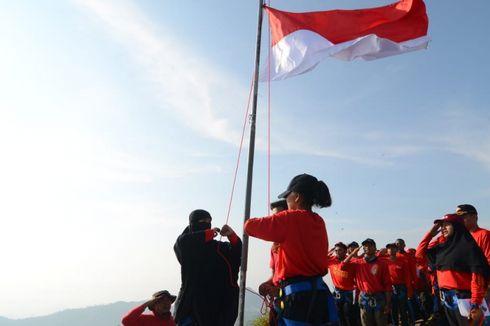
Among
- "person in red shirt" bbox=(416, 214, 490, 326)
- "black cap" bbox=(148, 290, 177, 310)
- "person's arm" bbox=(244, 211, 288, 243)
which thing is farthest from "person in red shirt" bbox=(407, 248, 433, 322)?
"person's arm" bbox=(244, 211, 288, 243)

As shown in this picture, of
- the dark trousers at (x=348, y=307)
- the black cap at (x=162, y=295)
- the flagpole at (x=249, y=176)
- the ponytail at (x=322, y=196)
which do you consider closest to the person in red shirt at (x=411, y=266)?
the dark trousers at (x=348, y=307)

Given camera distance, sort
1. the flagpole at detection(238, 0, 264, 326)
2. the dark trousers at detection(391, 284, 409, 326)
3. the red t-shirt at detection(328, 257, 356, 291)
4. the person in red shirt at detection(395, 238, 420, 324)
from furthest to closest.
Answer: the person in red shirt at detection(395, 238, 420, 324) → the dark trousers at detection(391, 284, 409, 326) → the red t-shirt at detection(328, 257, 356, 291) → the flagpole at detection(238, 0, 264, 326)

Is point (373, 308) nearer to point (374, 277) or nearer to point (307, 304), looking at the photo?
point (374, 277)

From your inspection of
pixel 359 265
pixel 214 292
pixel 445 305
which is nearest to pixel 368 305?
pixel 359 265

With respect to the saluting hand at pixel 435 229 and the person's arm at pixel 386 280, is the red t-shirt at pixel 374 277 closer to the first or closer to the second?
the person's arm at pixel 386 280

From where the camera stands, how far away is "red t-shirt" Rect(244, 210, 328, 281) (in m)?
3.68

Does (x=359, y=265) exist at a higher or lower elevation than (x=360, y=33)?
lower

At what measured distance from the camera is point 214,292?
541cm

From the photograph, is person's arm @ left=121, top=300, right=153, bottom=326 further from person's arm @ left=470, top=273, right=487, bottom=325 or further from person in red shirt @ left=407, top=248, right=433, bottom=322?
person in red shirt @ left=407, top=248, right=433, bottom=322

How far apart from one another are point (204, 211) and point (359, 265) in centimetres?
666

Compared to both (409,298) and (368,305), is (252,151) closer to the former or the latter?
A: (368,305)

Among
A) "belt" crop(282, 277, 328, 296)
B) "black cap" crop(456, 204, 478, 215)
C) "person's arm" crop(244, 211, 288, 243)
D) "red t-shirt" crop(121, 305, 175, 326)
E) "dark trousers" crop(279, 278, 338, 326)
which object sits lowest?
"red t-shirt" crop(121, 305, 175, 326)

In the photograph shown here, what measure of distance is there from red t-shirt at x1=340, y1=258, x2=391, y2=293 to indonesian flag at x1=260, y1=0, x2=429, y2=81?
5.85 meters

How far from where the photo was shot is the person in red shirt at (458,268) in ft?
18.7
